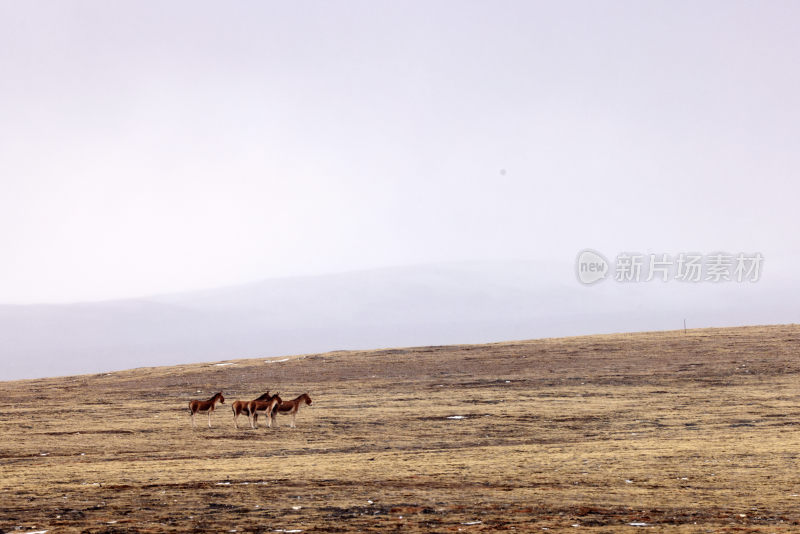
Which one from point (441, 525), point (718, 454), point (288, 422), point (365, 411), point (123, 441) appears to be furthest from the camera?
point (365, 411)

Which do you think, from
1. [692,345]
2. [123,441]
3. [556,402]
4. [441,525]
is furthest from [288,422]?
[692,345]

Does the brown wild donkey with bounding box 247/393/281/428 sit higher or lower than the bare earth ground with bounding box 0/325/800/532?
higher

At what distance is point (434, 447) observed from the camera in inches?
1140

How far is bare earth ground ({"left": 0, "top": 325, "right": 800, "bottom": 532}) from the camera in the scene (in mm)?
17281

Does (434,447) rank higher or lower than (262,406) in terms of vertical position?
lower

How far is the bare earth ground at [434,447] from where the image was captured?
Result: 17.3 metres

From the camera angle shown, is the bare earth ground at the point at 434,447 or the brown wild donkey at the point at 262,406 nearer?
the bare earth ground at the point at 434,447

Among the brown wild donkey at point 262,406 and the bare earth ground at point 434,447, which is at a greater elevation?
the brown wild donkey at point 262,406

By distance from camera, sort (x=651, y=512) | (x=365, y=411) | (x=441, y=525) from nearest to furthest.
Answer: (x=441, y=525), (x=651, y=512), (x=365, y=411)

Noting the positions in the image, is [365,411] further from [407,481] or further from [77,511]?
[77,511]

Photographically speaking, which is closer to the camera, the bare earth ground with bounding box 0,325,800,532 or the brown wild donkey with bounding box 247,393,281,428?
the bare earth ground with bounding box 0,325,800,532

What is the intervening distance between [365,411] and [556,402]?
382 inches

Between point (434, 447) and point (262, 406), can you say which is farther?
point (262, 406)

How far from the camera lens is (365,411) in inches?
1510
